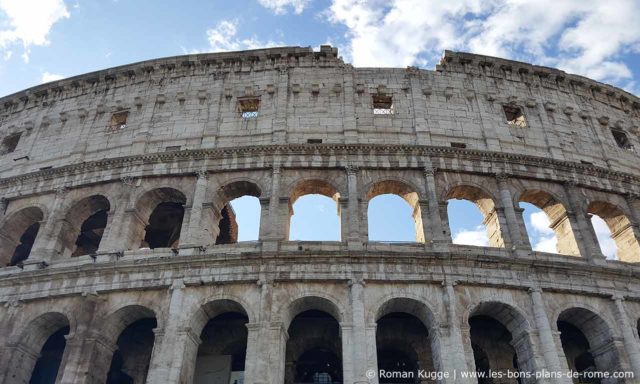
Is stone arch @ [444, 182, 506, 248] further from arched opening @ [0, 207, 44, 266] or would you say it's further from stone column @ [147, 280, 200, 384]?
arched opening @ [0, 207, 44, 266]

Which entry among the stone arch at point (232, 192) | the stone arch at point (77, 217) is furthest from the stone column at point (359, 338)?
the stone arch at point (77, 217)

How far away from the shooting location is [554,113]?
67.2 feet

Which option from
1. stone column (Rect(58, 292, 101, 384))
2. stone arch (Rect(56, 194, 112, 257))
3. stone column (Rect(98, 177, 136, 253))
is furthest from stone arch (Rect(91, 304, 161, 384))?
stone arch (Rect(56, 194, 112, 257))

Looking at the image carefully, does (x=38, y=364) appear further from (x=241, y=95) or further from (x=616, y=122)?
(x=616, y=122)

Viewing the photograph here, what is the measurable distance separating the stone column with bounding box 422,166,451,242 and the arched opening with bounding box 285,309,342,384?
13.1 ft

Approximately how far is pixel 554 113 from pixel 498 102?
97.5 inches

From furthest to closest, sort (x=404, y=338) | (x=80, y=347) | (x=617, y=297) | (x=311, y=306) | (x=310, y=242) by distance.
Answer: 1. (x=404, y=338)
2. (x=310, y=242)
3. (x=617, y=297)
4. (x=311, y=306)
5. (x=80, y=347)

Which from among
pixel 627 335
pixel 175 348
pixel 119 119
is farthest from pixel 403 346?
pixel 119 119

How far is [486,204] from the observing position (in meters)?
17.0

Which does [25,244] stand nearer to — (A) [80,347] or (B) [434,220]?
(A) [80,347]

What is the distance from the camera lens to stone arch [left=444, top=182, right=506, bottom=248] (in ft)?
52.9

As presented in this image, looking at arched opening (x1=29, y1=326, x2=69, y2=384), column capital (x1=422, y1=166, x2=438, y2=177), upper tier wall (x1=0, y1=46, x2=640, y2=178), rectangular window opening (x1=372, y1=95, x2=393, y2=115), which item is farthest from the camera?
rectangular window opening (x1=372, y1=95, x2=393, y2=115)

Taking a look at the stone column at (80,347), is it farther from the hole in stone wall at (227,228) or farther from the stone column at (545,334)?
the stone column at (545,334)

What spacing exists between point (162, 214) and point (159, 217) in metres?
0.25
